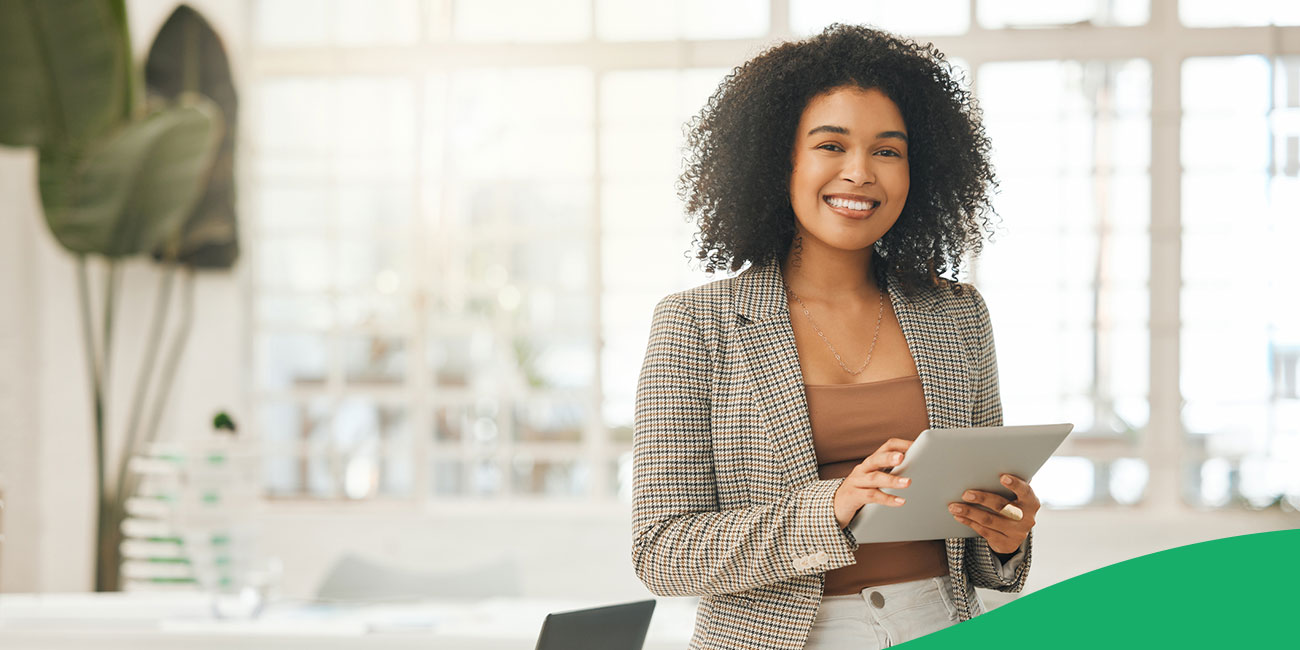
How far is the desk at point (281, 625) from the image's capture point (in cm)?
235

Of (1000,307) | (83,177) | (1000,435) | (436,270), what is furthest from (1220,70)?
(83,177)

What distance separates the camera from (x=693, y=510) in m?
1.38

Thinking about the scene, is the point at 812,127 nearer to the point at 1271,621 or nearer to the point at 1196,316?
the point at 1271,621

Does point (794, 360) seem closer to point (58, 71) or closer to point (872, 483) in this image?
point (872, 483)

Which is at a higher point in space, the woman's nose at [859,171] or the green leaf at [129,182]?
the green leaf at [129,182]

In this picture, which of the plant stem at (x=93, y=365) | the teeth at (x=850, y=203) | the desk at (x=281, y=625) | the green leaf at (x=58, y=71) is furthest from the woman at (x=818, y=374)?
the plant stem at (x=93, y=365)

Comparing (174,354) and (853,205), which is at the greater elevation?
(853,205)

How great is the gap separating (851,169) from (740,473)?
410 mm

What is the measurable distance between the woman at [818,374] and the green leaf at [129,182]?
10.5ft

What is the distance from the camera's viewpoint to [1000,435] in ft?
4.11

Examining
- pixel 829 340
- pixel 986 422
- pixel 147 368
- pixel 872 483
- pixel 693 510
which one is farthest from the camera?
pixel 147 368

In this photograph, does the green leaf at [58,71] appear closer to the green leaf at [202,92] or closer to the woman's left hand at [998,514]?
the green leaf at [202,92]

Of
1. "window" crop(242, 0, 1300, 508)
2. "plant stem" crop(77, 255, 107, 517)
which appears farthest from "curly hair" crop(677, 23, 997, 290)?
"plant stem" crop(77, 255, 107, 517)

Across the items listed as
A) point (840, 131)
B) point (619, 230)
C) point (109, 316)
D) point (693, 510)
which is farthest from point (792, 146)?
point (109, 316)
